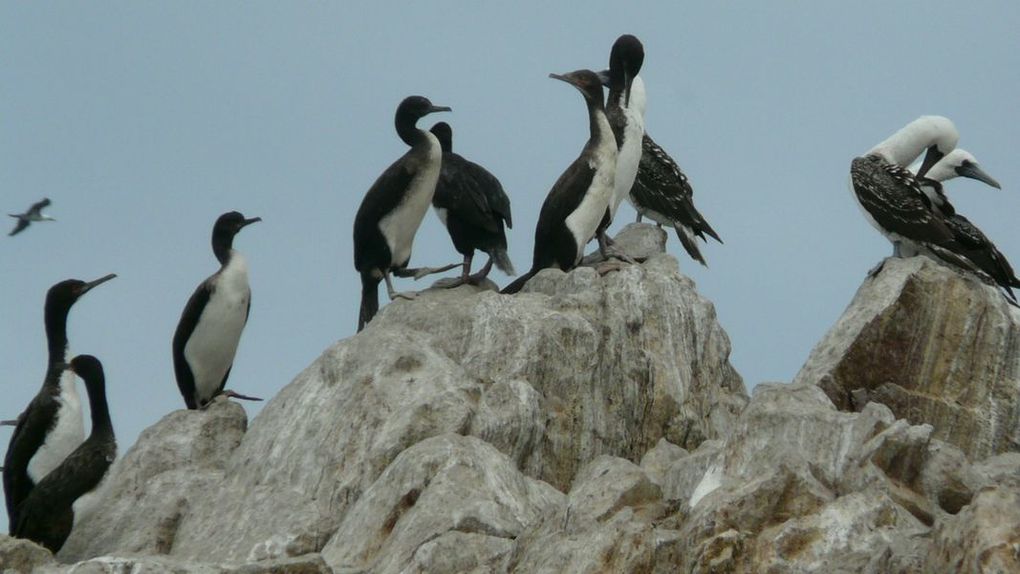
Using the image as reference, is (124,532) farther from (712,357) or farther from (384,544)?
(712,357)

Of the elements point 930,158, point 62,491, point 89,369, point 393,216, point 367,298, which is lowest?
point 62,491

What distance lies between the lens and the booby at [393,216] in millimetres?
18406

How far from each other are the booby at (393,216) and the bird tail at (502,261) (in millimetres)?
580

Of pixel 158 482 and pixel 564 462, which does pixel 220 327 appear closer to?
pixel 158 482

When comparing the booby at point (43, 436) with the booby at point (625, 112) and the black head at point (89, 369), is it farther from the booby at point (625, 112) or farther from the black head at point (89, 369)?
the booby at point (625, 112)

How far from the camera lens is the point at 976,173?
69.4 ft

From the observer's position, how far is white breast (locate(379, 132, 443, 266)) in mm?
18406

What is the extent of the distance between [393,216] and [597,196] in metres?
1.94

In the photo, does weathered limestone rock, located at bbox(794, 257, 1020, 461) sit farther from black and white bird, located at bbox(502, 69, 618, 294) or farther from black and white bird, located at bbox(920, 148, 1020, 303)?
black and white bird, located at bbox(502, 69, 618, 294)

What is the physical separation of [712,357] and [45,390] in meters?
5.88

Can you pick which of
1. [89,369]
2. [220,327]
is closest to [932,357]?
[220,327]

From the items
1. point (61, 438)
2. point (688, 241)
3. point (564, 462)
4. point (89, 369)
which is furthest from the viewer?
point (688, 241)

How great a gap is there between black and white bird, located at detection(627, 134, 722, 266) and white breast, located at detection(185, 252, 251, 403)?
492 centimetres

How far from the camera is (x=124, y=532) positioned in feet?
49.8
